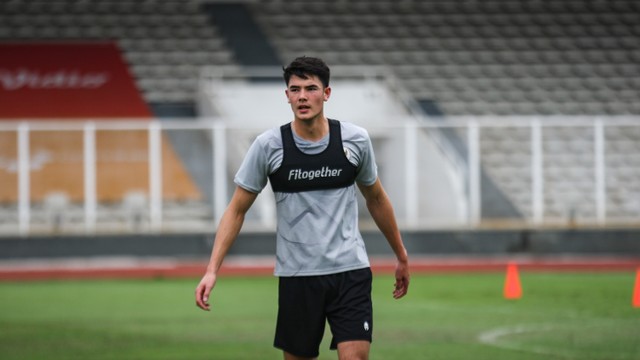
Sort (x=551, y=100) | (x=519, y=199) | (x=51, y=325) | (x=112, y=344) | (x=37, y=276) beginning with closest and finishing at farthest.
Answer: (x=112, y=344) < (x=51, y=325) < (x=37, y=276) < (x=519, y=199) < (x=551, y=100)

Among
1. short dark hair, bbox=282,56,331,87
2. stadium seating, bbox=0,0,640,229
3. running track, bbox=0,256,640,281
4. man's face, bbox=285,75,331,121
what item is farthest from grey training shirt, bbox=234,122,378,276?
stadium seating, bbox=0,0,640,229

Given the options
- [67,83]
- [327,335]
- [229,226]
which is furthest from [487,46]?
[229,226]

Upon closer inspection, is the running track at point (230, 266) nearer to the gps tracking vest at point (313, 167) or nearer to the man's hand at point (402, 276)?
the man's hand at point (402, 276)

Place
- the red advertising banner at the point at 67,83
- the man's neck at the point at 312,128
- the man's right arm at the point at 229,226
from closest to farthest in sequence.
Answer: the man's neck at the point at 312,128 → the man's right arm at the point at 229,226 → the red advertising banner at the point at 67,83

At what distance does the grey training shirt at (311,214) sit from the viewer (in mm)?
6484

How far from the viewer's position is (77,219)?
23234 millimetres

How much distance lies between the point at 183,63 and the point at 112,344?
61.9 ft

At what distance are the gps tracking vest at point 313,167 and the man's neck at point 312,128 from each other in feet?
0.11

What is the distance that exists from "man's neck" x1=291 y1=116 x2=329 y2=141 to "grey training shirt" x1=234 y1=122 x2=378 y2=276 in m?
0.03

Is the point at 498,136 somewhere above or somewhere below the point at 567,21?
below

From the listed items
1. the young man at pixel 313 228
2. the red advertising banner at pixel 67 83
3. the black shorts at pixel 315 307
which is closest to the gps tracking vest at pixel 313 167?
the young man at pixel 313 228

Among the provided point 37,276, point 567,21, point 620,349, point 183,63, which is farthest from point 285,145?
point 567,21

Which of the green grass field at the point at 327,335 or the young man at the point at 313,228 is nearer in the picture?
the young man at the point at 313,228

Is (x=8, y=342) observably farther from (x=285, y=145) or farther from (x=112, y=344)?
(x=285, y=145)
